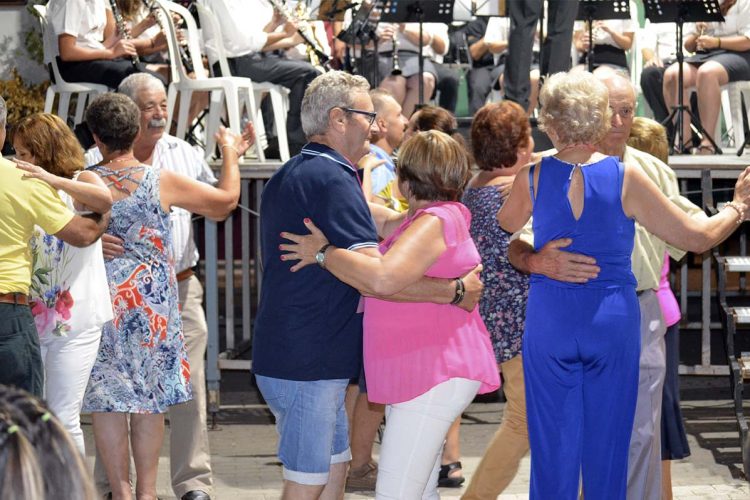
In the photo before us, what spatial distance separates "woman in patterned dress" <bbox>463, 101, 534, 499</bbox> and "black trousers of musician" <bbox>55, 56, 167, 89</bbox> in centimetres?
390

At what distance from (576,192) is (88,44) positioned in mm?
5464

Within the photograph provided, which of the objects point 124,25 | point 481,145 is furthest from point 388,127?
point 124,25

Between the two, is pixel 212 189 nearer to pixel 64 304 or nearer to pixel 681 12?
pixel 64 304

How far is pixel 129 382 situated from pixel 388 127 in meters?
2.04

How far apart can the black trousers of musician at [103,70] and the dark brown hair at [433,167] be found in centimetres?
488

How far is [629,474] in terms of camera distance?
4754mm

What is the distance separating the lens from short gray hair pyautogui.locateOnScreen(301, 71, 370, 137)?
13.6ft

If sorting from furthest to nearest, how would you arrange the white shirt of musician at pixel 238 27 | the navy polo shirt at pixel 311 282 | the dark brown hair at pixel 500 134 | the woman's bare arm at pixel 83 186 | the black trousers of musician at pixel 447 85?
the black trousers of musician at pixel 447 85 < the white shirt of musician at pixel 238 27 < the dark brown hair at pixel 500 134 < the woman's bare arm at pixel 83 186 < the navy polo shirt at pixel 311 282

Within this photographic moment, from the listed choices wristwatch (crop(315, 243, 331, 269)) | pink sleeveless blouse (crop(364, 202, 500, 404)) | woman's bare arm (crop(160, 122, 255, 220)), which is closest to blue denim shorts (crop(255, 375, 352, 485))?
pink sleeveless blouse (crop(364, 202, 500, 404))

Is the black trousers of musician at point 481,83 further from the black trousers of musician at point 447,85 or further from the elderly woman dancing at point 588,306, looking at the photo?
the elderly woman dancing at point 588,306

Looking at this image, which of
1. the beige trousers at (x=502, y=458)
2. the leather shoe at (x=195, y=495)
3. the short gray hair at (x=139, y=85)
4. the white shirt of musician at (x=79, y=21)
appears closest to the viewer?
the beige trousers at (x=502, y=458)

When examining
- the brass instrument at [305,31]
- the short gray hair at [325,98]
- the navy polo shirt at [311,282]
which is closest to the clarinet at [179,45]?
the brass instrument at [305,31]

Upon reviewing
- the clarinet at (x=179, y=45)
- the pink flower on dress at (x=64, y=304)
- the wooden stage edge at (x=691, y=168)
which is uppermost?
the clarinet at (x=179, y=45)

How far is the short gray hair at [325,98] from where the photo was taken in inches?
163
